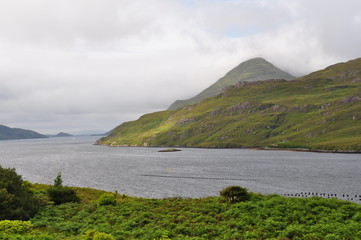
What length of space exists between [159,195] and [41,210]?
60.5 meters

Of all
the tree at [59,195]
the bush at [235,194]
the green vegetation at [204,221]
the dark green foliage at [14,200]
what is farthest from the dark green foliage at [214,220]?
the tree at [59,195]

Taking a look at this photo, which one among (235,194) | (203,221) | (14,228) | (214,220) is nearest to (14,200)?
(14,228)

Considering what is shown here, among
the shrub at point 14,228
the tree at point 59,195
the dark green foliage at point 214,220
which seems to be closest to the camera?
the shrub at point 14,228

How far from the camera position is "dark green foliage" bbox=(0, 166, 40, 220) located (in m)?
37.9

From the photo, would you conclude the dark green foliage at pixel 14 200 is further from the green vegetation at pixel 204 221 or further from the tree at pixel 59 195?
the tree at pixel 59 195

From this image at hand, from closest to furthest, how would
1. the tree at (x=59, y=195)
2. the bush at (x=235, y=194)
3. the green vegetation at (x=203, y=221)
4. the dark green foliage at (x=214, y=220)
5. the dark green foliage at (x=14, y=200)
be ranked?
1. the green vegetation at (x=203, y=221)
2. the dark green foliage at (x=214, y=220)
3. the dark green foliage at (x=14, y=200)
4. the bush at (x=235, y=194)
5. the tree at (x=59, y=195)

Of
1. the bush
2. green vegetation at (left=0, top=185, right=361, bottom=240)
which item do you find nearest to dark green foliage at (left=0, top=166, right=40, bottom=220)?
green vegetation at (left=0, top=185, right=361, bottom=240)

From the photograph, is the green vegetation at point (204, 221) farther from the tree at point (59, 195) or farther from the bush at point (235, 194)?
the tree at point (59, 195)

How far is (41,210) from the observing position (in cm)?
4466

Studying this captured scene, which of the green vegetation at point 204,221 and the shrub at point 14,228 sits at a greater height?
the shrub at point 14,228

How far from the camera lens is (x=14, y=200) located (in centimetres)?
3997

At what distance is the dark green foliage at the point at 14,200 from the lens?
124 feet

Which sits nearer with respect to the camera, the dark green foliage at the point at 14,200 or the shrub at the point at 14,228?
the shrub at the point at 14,228

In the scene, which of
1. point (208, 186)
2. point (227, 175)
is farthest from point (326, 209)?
point (227, 175)
